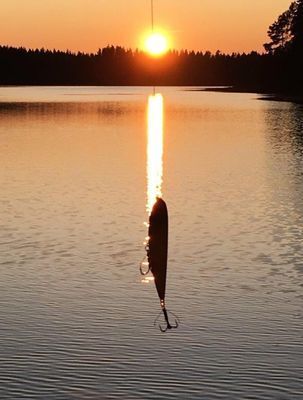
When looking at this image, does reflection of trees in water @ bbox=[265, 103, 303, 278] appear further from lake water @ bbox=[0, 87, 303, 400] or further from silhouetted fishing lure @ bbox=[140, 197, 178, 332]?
silhouetted fishing lure @ bbox=[140, 197, 178, 332]

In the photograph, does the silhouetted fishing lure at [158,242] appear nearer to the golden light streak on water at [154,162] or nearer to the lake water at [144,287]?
the lake water at [144,287]

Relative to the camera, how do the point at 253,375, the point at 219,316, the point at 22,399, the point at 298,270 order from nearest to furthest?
the point at 22,399, the point at 253,375, the point at 219,316, the point at 298,270

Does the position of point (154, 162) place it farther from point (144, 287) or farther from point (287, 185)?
point (144, 287)

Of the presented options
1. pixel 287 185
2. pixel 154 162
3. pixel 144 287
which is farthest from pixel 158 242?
pixel 154 162

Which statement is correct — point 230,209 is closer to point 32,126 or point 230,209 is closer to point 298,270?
point 298,270

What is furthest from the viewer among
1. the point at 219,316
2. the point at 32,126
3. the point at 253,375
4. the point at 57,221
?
the point at 32,126

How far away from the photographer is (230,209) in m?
45.3

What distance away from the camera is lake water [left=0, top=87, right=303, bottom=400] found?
63.9ft

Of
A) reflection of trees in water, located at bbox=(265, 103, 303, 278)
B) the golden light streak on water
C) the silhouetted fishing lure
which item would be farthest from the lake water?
the silhouetted fishing lure

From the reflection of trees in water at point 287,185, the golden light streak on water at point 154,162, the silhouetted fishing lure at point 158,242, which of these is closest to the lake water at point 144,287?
the reflection of trees in water at point 287,185

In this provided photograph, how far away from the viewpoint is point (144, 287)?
2778 centimetres

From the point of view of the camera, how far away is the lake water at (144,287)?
19469 mm

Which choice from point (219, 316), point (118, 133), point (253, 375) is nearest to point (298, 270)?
point (219, 316)

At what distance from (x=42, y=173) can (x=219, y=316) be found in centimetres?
3956
